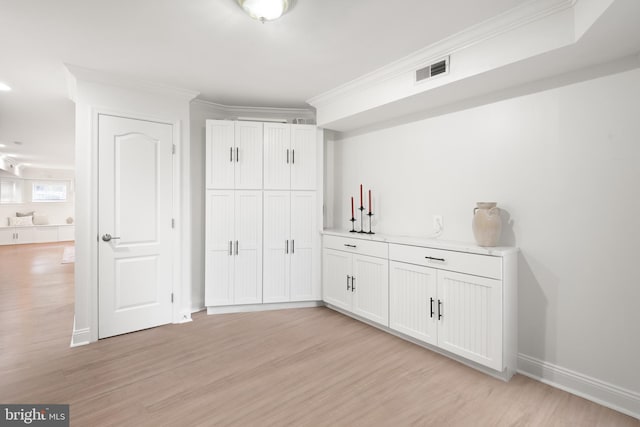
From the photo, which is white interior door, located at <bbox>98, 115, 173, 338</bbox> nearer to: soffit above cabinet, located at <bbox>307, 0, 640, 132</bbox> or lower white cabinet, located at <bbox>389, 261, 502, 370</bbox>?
soffit above cabinet, located at <bbox>307, 0, 640, 132</bbox>

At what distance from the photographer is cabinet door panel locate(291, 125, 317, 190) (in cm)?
397

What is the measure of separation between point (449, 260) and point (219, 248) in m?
2.57

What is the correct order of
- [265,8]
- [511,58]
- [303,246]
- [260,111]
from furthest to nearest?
[260,111], [303,246], [511,58], [265,8]

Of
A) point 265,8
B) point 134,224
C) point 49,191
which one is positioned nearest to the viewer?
point 265,8

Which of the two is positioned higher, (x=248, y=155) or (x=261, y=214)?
(x=248, y=155)

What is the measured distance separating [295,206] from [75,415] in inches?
107

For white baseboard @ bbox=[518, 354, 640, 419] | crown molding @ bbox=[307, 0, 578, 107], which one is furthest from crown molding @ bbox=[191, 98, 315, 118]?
white baseboard @ bbox=[518, 354, 640, 419]

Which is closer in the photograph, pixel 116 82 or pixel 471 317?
pixel 471 317

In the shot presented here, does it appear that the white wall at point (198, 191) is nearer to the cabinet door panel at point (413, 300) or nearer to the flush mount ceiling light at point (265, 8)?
the flush mount ceiling light at point (265, 8)

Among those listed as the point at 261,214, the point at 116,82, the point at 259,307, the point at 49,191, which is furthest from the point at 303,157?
the point at 49,191

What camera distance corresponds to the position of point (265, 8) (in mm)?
1952

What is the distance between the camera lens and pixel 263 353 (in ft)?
9.11

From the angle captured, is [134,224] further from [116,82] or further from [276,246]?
[276,246]

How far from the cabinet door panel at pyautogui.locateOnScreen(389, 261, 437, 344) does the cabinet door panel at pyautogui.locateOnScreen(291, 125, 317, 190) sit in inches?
61.0
